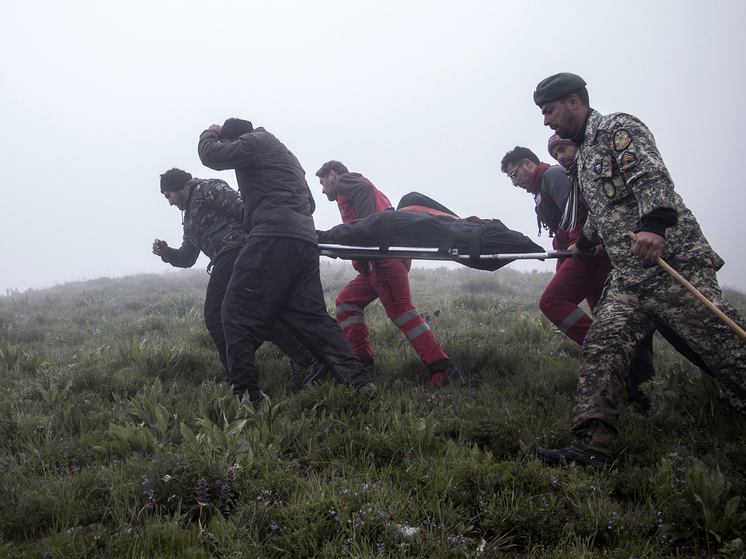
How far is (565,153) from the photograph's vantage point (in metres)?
4.43

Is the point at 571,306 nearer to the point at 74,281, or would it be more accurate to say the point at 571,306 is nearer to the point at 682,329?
the point at 682,329

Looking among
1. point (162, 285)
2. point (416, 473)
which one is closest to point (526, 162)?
point (416, 473)

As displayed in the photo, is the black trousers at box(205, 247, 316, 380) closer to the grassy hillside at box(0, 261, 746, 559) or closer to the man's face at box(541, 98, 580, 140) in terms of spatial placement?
the grassy hillside at box(0, 261, 746, 559)

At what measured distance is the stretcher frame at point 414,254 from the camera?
4078mm

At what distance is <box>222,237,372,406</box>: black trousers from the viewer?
4.01 meters

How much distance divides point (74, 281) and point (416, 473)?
813 inches

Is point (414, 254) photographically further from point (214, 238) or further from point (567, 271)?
point (214, 238)

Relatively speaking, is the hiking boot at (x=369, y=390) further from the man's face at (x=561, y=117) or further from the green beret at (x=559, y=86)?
the green beret at (x=559, y=86)

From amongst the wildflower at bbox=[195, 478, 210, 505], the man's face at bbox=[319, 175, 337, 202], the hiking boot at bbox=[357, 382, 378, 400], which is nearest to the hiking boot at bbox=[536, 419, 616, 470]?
the hiking boot at bbox=[357, 382, 378, 400]

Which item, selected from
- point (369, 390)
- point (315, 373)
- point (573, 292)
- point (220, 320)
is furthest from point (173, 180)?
point (573, 292)

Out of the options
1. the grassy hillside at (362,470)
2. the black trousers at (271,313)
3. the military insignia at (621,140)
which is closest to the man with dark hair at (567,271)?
the grassy hillside at (362,470)

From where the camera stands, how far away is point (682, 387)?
3.47 meters

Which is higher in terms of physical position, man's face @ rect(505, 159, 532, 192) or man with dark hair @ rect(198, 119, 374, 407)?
man's face @ rect(505, 159, 532, 192)

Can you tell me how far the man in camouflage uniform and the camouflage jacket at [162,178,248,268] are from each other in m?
3.42
